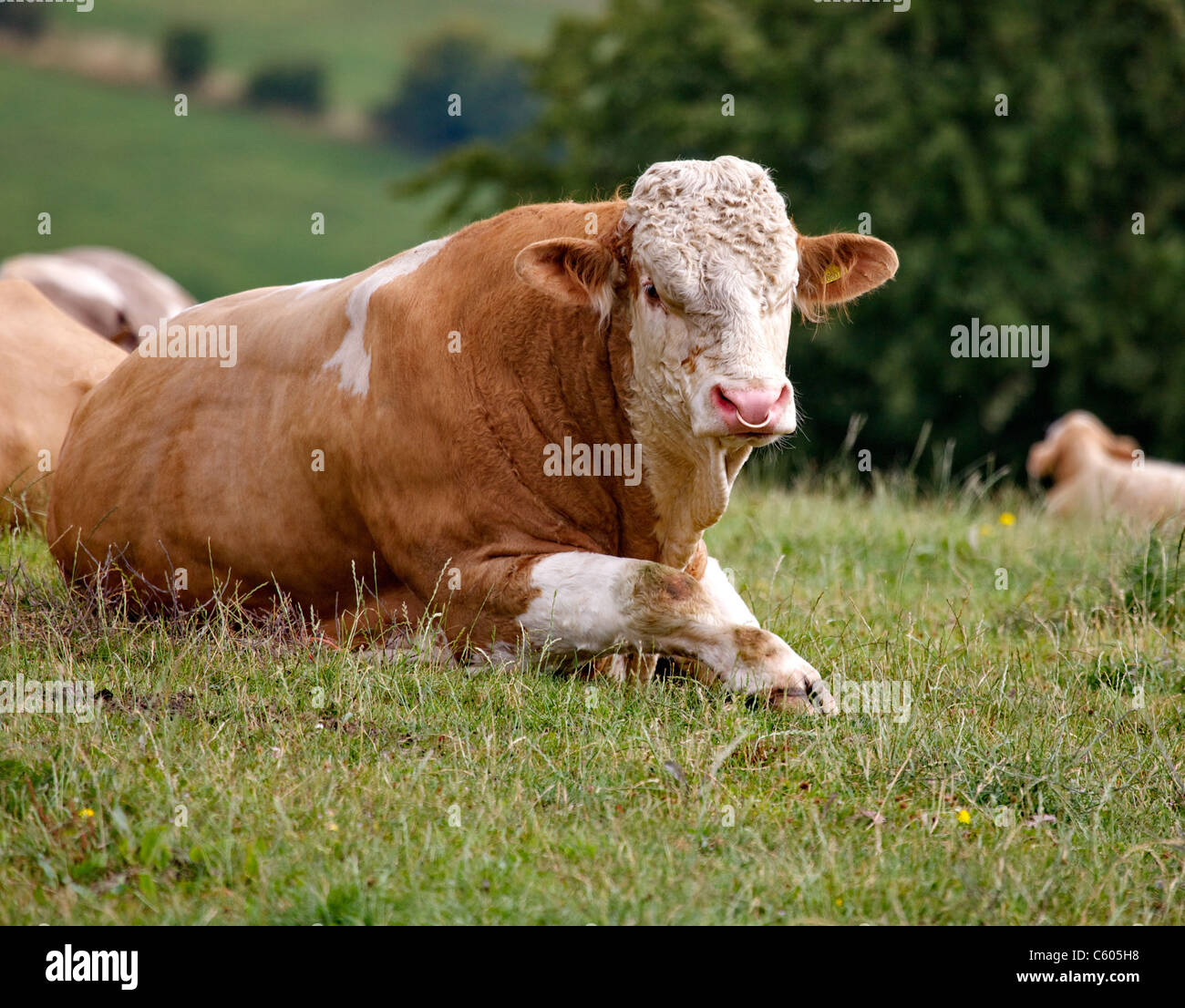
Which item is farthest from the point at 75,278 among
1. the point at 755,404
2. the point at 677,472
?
the point at 755,404

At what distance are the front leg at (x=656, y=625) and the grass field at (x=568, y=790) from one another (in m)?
0.12

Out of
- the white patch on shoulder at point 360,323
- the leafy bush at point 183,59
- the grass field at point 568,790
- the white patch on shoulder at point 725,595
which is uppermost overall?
the leafy bush at point 183,59

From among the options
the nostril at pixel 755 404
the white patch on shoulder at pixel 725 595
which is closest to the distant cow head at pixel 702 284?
the nostril at pixel 755 404

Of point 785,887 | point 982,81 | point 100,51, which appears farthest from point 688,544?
point 100,51

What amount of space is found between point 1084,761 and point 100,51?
59467mm

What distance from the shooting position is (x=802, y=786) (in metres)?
4.01

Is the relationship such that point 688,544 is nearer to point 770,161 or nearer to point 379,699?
point 379,699

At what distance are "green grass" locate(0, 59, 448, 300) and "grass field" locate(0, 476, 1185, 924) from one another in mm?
39475

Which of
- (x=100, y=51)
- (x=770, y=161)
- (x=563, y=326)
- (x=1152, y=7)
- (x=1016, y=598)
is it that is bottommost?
(x=1016, y=598)

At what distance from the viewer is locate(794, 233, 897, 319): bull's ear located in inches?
207

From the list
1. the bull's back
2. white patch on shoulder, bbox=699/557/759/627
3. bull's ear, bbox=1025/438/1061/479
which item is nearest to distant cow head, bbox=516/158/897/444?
white patch on shoulder, bbox=699/557/759/627

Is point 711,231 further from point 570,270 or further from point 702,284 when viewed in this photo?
point 570,270

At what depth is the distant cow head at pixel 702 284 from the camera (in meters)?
4.57

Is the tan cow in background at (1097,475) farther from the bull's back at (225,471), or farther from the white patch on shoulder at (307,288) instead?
the bull's back at (225,471)
